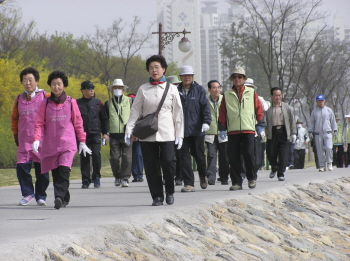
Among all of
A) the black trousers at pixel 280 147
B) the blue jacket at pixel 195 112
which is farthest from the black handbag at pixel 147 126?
the black trousers at pixel 280 147

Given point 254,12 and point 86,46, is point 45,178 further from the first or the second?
point 86,46

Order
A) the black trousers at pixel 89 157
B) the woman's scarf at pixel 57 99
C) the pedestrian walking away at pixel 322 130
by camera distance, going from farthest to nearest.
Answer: the pedestrian walking away at pixel 322 130, the black trousers at pixel 89 157, the woman's scarf at pixel 57 99

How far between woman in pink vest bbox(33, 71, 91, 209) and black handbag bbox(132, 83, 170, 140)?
2.67 feet

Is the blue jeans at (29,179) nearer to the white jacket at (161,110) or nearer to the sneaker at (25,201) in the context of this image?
the sneaker at (25,201)

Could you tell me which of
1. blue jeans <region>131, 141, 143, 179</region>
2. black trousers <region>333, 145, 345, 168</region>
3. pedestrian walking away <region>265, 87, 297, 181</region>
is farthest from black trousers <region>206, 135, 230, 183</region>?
black trousers <region>333, 145, 345, 168</region>

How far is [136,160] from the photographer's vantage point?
51.3 feet

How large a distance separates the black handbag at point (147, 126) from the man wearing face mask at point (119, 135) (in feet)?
16.0

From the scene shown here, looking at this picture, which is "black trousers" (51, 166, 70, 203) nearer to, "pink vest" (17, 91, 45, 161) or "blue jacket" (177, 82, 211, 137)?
"pink vest" (17, 91, 45, 161)

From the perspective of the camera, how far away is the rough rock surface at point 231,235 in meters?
6.18

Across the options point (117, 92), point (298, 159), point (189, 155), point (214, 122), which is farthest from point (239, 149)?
point (298, 159)

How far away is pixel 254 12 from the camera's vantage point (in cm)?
2969

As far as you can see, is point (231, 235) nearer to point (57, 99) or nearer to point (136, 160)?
point (57, 99)

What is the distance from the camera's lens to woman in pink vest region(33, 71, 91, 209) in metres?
9.01

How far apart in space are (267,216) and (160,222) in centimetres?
249
